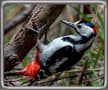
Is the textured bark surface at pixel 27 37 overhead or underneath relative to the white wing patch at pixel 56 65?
overhead

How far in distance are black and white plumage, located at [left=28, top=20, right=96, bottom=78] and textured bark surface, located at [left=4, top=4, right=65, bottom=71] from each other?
0.14 meters

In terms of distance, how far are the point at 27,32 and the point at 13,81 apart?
1.22ft

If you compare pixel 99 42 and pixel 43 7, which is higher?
pixel 43 7

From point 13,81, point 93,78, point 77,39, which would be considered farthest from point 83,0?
point 93,78

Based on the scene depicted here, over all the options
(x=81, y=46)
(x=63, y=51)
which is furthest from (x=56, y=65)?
(x=81, y=46)

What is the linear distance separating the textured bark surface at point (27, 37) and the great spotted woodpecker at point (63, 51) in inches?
3.3

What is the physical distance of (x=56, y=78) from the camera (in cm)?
264

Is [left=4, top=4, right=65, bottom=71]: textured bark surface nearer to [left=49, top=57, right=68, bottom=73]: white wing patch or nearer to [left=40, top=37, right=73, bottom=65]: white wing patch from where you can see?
[left=40, top=37, right=73, bottom=65]: white wing patch

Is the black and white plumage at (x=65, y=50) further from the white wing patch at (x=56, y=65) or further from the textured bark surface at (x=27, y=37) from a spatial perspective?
the textured bark surface at (x=27, y=37)

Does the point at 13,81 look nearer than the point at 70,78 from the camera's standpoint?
Yes

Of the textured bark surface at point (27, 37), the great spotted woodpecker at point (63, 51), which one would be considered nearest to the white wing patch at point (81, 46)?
the great spotted woodpecker at point (63, 51)

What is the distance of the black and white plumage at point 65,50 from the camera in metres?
2.18

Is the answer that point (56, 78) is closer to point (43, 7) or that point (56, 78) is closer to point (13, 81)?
point (13, 81)

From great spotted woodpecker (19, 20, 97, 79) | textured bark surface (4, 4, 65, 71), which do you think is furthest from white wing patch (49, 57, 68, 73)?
textured bark surface (4, 4, 65, 71)
